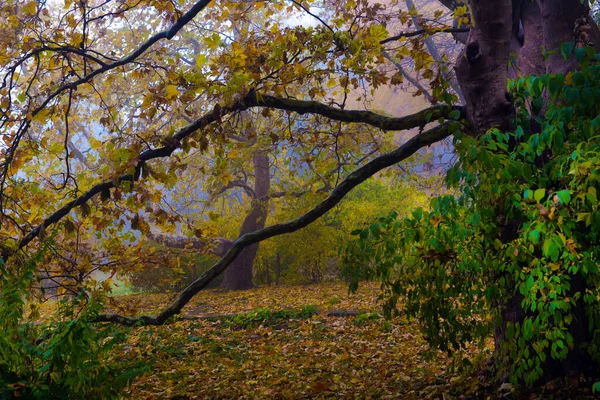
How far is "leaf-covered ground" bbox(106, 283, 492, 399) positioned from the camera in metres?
5.41

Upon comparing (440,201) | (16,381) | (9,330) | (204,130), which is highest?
(204,130)

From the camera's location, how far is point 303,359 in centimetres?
696

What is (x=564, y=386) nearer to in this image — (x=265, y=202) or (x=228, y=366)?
(x=228, y=366)

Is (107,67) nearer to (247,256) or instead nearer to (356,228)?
(356,228)

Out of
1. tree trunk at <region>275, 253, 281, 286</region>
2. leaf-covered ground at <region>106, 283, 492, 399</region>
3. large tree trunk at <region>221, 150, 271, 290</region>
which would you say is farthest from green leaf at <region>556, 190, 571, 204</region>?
tree trunk at <region>275, 253, 281, 286</region>

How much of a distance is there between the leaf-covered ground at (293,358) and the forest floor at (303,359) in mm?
13

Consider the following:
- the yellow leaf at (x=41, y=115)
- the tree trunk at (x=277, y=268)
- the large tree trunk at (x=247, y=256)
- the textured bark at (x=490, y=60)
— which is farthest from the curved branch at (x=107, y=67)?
the tree trunk at (x=277, y=268)

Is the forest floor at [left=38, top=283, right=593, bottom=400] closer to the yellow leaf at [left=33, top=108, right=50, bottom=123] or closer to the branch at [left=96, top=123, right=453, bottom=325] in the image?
the branch at [left=96, top=123, right=453, bottom=325]

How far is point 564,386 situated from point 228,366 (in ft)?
14.0

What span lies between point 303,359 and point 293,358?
185mm

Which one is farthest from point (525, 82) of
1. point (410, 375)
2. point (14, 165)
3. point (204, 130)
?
point (14, 165)

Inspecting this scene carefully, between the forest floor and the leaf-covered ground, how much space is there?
0.04ft

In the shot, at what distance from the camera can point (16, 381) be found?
3.17 meters

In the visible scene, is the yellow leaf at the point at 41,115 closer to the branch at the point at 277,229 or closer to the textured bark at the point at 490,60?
the branch at the point at 277,229
